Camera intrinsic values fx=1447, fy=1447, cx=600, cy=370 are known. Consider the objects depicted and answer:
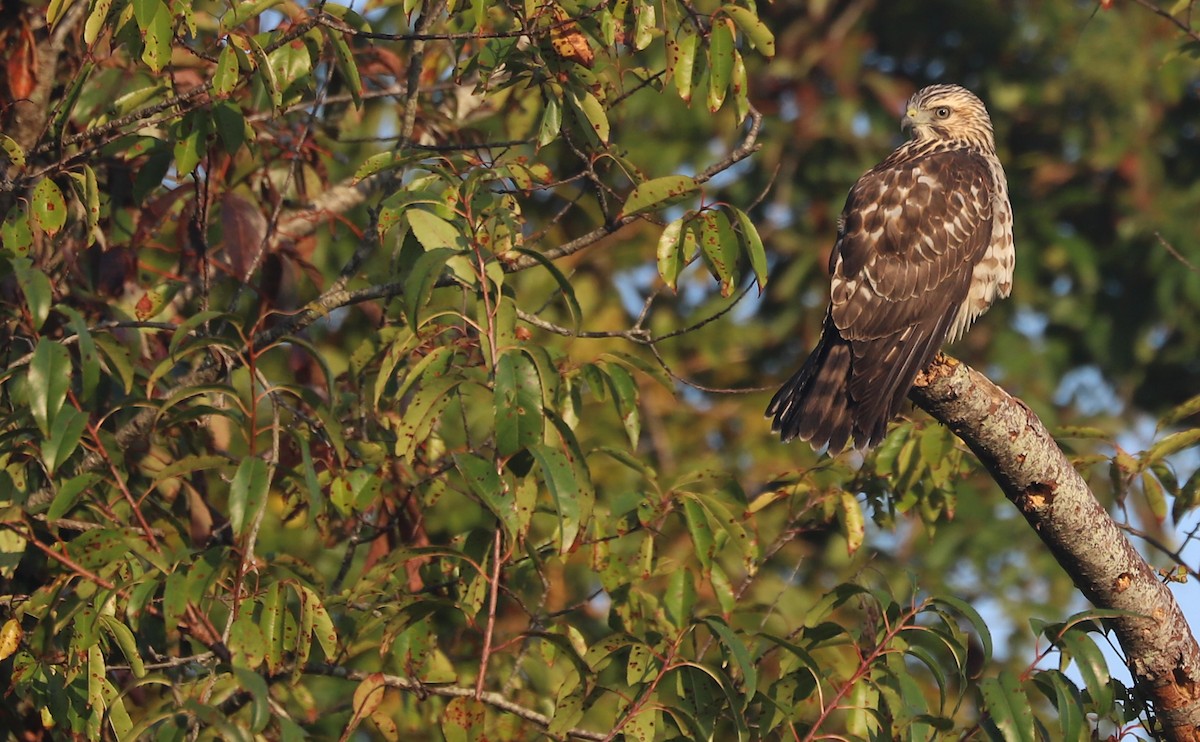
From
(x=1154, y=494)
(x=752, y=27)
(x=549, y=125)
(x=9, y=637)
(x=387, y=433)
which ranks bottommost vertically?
(x=9, y=637)

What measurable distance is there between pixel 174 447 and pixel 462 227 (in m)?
1.19

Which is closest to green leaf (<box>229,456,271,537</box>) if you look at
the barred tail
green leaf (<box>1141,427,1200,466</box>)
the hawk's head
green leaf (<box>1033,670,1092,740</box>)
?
green leaf (<box>1033,670,1092,740</box>)

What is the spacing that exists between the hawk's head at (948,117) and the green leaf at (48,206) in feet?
11.4

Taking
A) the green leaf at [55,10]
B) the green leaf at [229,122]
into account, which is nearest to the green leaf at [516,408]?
the green leaf at [229,122]

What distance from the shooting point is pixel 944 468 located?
11.9 ft

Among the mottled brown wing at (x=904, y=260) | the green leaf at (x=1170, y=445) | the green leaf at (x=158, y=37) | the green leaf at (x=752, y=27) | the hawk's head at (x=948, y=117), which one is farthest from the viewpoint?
the hawk's head at (x=948, y=117)

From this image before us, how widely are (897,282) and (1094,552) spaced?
4.47 feet

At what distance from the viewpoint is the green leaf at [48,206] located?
295 centimetres

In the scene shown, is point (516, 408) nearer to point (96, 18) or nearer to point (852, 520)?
point (96, 18)

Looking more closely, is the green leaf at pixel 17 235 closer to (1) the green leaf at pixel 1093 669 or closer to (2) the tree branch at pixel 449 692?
(2) the tree branch at pixel 449 692

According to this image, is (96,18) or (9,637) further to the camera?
(96,18)

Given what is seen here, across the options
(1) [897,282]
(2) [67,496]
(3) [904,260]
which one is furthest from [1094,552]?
(2) [67,496]

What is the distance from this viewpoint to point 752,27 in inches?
125

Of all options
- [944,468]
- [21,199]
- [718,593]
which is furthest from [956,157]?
[21,199]
